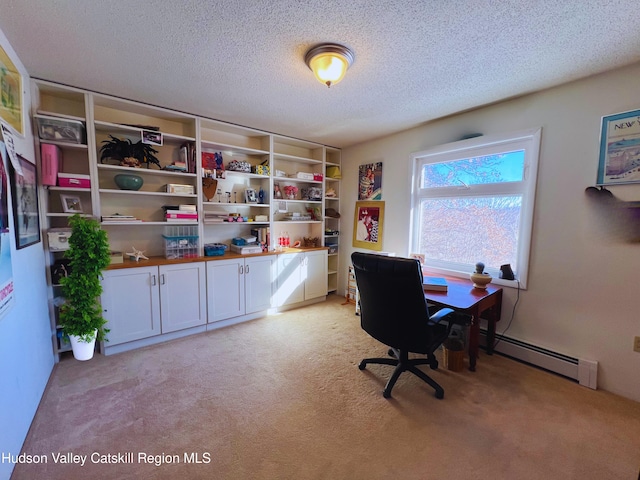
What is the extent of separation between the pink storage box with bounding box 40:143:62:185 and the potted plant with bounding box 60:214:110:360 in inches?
16.1

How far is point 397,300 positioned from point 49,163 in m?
2.94

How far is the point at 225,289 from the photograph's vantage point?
306 cm

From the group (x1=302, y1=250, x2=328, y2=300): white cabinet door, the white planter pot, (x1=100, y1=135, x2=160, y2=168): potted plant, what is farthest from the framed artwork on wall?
(x1=302, y1=250, x2=328, y2=300): white cabinet door

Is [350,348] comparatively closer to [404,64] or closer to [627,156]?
[404,64]

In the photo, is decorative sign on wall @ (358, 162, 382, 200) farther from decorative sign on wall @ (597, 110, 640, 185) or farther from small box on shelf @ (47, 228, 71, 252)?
small box on shelf @ (47, 228, 71, 252)

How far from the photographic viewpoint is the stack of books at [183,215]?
9.06ft

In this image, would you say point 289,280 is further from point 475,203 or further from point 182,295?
point 475,203

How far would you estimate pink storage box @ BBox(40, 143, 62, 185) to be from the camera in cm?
211

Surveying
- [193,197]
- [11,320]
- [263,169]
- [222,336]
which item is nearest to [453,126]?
[263,169]

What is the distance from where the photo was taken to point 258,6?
138 cm

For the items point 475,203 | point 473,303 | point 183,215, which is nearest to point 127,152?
point 183,215

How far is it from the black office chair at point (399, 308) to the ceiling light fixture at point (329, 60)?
1281mm

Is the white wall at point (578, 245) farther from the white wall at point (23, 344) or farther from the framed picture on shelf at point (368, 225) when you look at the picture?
the white wall at point (23, 344)

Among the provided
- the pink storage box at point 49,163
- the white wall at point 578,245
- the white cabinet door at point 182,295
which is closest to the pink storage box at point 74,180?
the pink storage box at point 49,163
